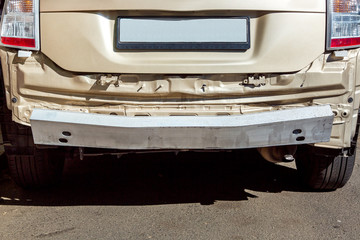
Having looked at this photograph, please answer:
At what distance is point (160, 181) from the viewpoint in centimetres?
475

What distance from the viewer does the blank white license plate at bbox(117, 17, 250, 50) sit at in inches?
139

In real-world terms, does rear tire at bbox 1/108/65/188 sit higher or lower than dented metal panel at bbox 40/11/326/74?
lower

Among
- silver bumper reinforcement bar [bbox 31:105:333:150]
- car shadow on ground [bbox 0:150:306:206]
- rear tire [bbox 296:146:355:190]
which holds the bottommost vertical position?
car shadow on ground [bbox 0:150:306:206]

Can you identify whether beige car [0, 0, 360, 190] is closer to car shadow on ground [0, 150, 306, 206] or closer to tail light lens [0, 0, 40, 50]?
tail light lens [0, 0, 40, 50]

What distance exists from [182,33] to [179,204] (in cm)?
136

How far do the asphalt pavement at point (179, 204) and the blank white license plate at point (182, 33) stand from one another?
47.9 inches

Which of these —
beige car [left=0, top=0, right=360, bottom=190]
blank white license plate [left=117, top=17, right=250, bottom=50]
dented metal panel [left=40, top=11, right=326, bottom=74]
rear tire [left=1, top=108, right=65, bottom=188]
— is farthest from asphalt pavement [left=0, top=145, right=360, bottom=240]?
blank white license plate [left=117, top=17, right=250, bottom=50]

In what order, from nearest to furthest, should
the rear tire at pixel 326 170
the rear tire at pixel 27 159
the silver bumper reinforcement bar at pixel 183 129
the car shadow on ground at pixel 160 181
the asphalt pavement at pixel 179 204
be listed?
the silver bumper reinforcement bar at pixel 183 129 < the asphalt pavement at pixel 179 204 < the rear tire at pixel 27 159 < the rear tire at pixel 326 170 < the car shadow on ground at pixel 160 181

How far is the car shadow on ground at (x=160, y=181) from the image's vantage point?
4.31m

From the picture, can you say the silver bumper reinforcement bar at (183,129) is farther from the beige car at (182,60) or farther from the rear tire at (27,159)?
the rear tire at (27,159)

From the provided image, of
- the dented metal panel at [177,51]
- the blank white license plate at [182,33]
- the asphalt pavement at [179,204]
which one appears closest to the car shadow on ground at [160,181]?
the asphalt pavement at [179,204]

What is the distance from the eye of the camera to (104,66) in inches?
139

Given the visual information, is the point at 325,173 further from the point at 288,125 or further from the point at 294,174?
the point at 288,125

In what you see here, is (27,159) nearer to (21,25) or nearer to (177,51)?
(21,25)
